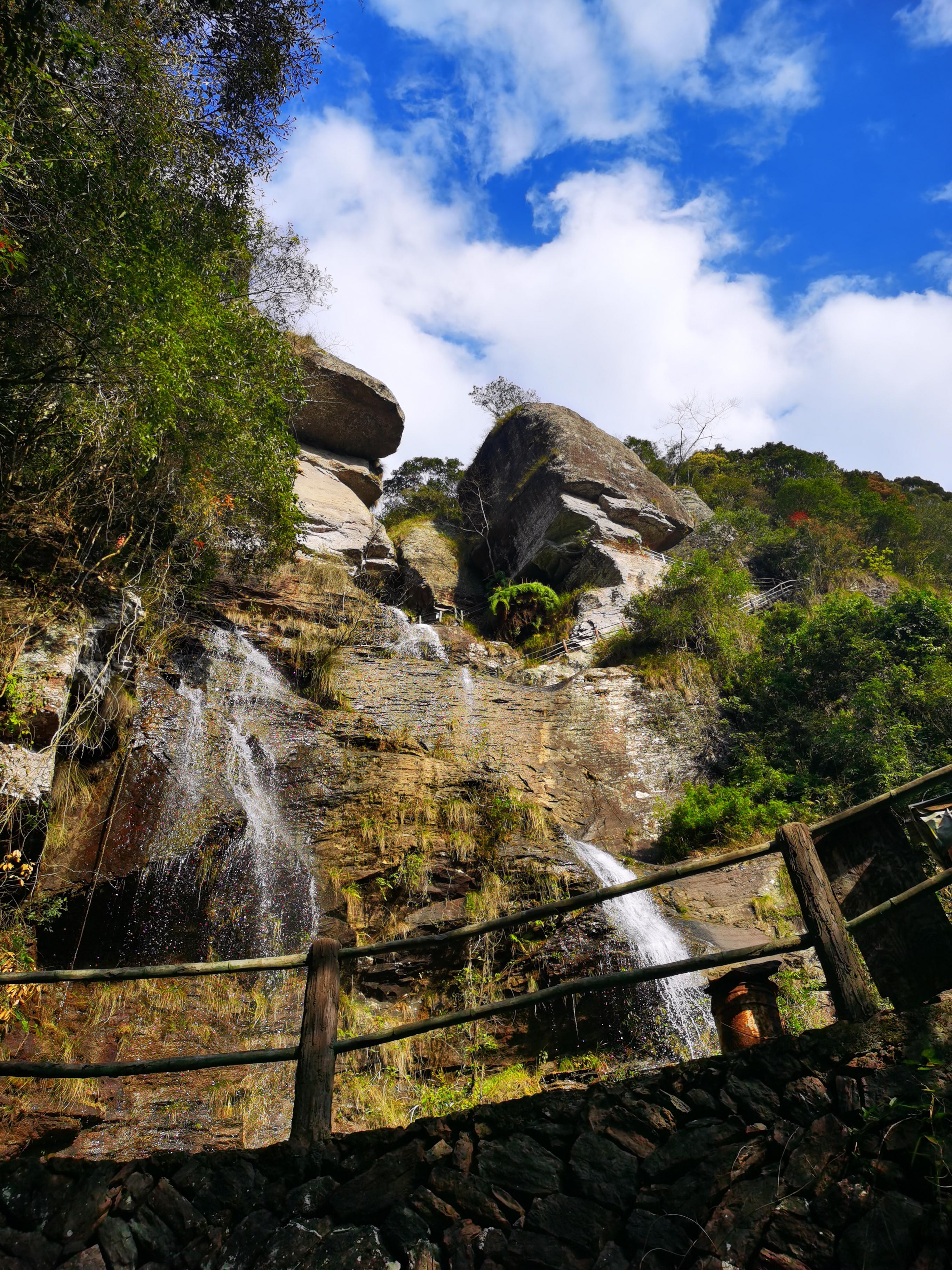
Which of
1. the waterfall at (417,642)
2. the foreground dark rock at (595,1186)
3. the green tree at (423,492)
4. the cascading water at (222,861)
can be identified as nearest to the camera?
the foreground dark rock at (595,1186)

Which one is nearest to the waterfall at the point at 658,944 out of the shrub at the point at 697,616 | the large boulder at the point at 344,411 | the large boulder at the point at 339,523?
the shrub at the point at 697,616

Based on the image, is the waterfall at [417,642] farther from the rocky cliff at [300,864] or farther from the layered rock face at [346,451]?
the layered rock face at [346,451]

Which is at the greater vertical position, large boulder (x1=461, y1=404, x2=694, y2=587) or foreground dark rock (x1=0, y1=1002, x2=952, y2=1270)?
large boulder (x1=461, y1=404, x2=694, y2=587)

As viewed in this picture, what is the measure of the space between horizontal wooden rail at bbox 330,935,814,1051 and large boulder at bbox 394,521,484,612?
700 inches

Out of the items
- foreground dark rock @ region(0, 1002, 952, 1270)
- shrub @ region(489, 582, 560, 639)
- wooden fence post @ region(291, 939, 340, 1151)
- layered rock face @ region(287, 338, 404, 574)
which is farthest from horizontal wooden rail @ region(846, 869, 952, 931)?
layered rock face @ region(287, 338, 404, 574)

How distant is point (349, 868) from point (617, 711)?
6801mm

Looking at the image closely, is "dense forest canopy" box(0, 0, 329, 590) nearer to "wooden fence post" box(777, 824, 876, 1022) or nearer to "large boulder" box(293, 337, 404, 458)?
"wooden fence post" box(777, 824, 876, 1022)

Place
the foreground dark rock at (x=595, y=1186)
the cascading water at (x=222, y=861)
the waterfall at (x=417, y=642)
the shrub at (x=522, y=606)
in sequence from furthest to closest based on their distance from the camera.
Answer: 1. the shrub at (x=522, y=606)
2. the waterfall at (x=417, y=642)
3. the cascading water at (x=222, y=861)
4. the foreground dark rock at (x=595, y=1186)

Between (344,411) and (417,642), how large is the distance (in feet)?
31.2

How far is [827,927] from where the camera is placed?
10.5ft

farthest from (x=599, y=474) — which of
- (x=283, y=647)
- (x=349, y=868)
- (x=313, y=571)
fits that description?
(x=349, y=868)

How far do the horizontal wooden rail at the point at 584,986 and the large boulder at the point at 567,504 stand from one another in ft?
51.2

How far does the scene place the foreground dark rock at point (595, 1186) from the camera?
2.57 m

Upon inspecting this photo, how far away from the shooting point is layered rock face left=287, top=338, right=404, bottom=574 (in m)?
19.7
